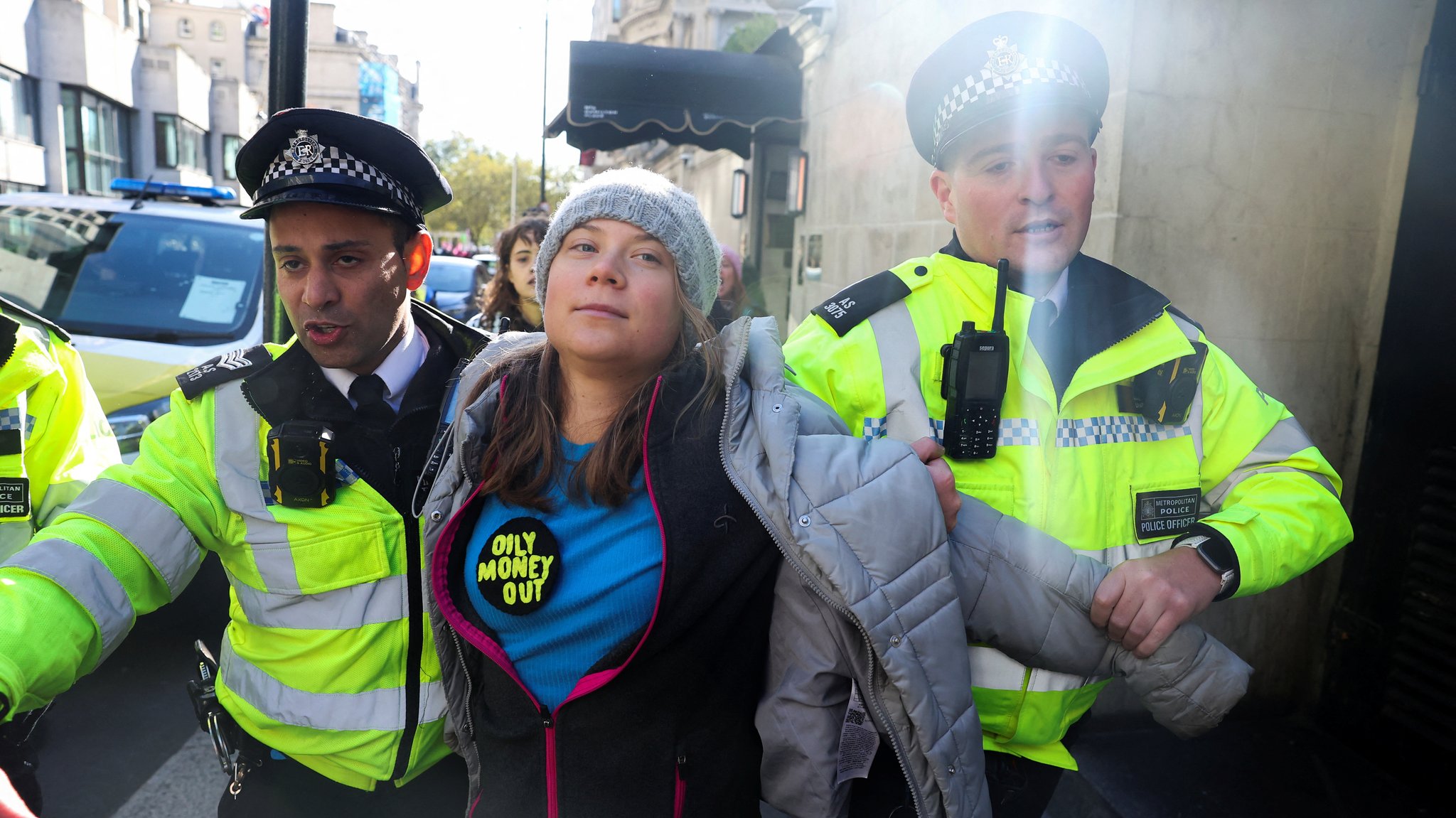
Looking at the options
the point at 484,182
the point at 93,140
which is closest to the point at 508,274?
the point at 93,140

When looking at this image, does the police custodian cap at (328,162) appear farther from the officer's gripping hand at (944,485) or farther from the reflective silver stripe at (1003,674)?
the reflective silver stripe at (1003,674)

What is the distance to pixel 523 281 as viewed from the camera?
201 inches

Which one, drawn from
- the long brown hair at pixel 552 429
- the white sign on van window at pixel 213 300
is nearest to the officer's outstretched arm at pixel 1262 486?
the long brown hair at pixel 552 429

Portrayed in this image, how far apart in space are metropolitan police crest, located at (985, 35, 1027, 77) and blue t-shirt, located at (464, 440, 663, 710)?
1.10 m

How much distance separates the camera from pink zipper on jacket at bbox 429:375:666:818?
1541 millimetres

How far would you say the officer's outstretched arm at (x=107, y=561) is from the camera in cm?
141

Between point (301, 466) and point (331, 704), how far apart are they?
47 cm

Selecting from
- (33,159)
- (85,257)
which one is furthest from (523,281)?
(33,159)

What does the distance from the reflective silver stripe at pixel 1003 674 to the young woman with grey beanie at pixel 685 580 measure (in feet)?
0.42

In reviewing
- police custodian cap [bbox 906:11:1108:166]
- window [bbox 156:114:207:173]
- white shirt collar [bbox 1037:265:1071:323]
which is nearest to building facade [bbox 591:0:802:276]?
police custodian cap [bbox 906:11:1108:166]

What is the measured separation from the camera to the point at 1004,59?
1.86m

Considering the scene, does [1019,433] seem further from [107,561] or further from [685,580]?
[107,561]

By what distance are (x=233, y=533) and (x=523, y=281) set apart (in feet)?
11.4

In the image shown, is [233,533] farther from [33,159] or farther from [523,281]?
[33,159]
